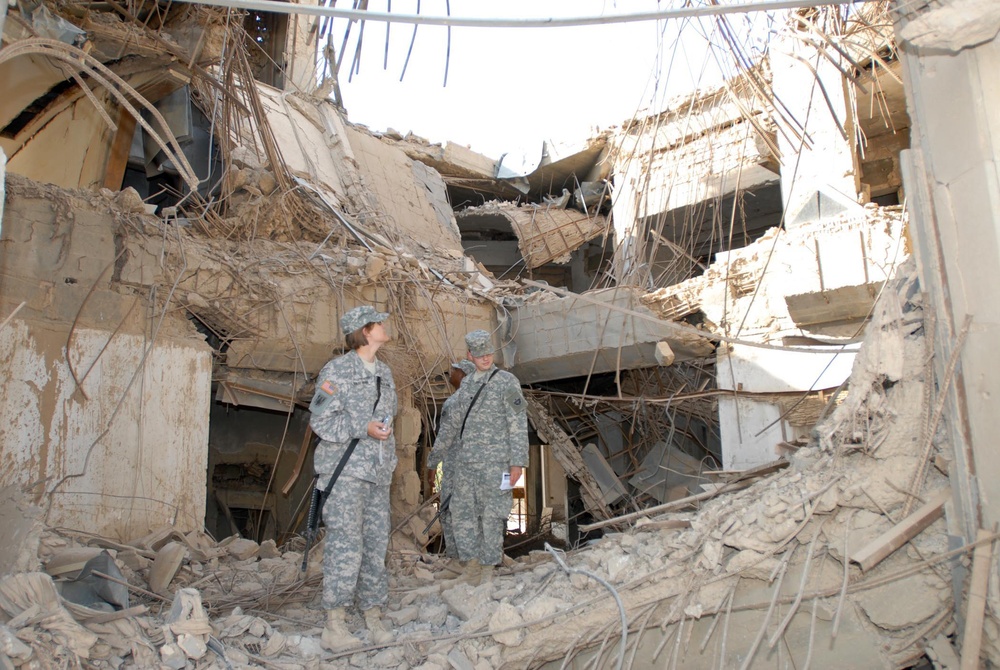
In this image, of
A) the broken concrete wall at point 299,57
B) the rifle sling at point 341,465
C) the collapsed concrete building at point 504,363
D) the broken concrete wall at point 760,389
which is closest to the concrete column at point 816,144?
the collapsed concrete building at point 504,363

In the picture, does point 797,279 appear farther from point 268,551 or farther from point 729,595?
point 268,551

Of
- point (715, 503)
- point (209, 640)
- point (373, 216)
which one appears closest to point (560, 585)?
point (715, 503)

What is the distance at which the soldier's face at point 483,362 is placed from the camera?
15.3 ft

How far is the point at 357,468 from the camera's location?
3.64 meters

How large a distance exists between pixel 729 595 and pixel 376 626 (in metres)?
1.68

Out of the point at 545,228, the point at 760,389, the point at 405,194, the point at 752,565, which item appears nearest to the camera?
the point at 752,565

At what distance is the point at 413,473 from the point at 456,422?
1650 millimetres

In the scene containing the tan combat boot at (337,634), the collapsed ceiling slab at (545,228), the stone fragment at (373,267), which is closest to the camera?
the tan combat boot at (337,634)

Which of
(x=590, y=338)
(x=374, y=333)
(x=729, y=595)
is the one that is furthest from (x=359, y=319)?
(x=590, y=338)

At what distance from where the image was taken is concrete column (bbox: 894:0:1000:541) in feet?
8.43

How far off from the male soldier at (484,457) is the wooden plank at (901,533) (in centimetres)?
204

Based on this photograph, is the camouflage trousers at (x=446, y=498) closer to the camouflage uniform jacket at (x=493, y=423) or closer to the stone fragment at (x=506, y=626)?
the camouflage uniform jacket at (x=493, y=423)

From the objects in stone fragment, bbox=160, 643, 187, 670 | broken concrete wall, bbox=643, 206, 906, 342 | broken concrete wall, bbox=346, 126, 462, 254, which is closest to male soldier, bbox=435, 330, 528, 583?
stone fragment, bbox=160, 643, 187, 670

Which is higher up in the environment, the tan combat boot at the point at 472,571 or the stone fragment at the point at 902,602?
the stone fragment at the point at 902,602
